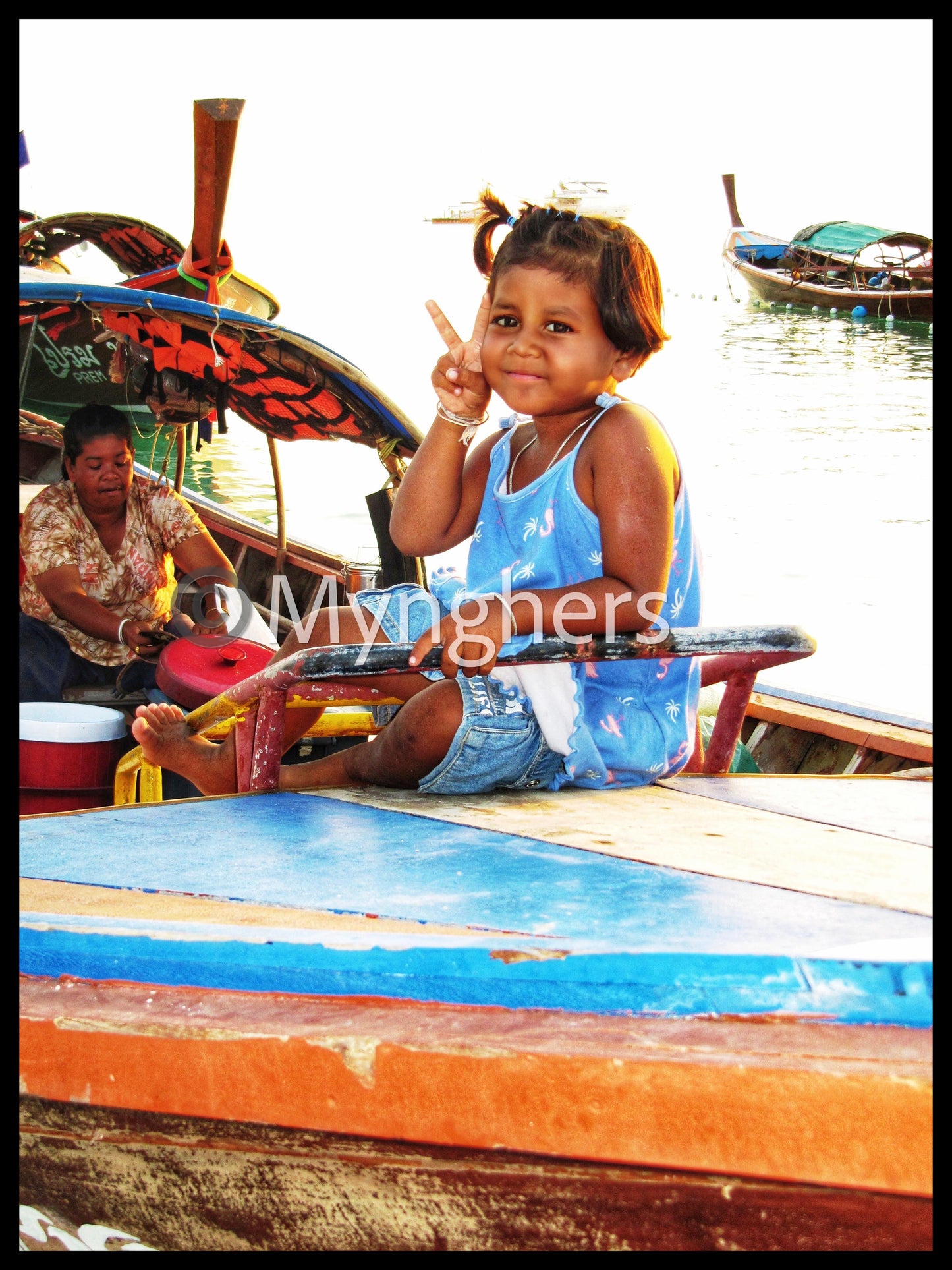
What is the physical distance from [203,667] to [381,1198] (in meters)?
A: 2.19

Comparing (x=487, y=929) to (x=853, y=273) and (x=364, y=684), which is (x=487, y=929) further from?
(x=853, y=273)

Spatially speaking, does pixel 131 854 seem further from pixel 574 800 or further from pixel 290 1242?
pixel 574 800

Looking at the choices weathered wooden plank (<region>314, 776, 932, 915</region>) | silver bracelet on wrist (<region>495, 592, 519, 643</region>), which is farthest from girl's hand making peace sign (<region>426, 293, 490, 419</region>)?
weathered wooden plank (<region>314, 776, 932, 915</region>)

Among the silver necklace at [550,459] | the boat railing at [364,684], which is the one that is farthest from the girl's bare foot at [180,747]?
the silver necklace at [550,459]

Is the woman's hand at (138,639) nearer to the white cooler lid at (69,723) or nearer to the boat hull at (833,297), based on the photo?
the white cooler lid at (69,723)

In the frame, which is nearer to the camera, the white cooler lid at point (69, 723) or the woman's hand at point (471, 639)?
the woman's hand at point (471, 639)

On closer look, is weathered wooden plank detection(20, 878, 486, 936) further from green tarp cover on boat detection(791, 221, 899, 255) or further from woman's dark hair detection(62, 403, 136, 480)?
green tarp cover on boat detection(791, 221, 899, 255)

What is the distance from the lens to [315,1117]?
1.19 meters

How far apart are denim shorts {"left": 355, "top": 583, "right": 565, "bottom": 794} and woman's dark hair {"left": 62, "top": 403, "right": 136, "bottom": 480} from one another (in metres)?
2.24

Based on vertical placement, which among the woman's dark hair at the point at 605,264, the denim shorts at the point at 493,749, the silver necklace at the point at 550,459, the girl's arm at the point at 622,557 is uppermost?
the woman's dark hair at the point at 605,264

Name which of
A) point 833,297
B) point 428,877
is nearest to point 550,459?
point 428,877

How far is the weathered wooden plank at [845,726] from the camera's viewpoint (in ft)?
9.66

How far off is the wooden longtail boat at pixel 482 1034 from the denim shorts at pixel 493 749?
0.77 feet

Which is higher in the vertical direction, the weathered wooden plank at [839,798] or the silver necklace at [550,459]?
the silver necklace at [550,459]
